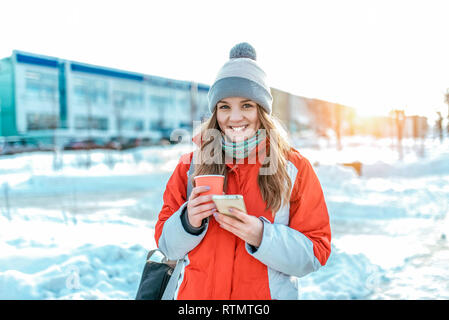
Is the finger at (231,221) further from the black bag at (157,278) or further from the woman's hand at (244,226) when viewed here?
the black bag at (157,278)

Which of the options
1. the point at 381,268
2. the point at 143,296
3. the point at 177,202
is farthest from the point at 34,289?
the point at 381,268

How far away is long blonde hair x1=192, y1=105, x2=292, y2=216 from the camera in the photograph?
1.53 m

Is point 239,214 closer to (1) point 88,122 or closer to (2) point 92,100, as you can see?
(2) point 92,100

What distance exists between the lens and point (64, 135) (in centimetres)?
→ 3088

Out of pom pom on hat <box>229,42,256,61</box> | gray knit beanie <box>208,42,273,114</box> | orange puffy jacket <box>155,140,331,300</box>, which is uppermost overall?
pom pom on hat <box>229,42,256,61</box>

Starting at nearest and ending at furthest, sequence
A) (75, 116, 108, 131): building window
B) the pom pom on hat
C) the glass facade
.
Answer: the pom pom on hat
the glass facade
(75, 116, 108, 131): building window

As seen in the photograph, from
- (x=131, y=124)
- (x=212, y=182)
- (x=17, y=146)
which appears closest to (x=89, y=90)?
(x=131, y=124)

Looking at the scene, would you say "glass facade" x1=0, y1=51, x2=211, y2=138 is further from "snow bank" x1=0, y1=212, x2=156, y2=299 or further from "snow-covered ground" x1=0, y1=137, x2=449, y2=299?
"snow bank" x1=0, y1=212, x2=156, y2=299

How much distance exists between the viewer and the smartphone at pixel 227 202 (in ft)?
4.21

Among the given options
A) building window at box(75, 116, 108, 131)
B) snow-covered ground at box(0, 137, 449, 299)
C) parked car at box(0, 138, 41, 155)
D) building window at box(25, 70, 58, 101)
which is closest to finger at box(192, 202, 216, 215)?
snow-covered ground at box(0, 137, 449, 299)

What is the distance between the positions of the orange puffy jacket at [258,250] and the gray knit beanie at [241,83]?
0.41 metres

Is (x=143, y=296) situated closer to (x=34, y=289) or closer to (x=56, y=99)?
(x=34, y=289)

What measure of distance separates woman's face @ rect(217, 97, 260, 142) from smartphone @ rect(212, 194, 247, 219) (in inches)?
16.4
